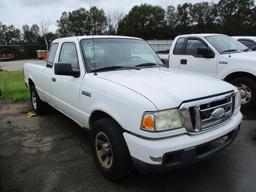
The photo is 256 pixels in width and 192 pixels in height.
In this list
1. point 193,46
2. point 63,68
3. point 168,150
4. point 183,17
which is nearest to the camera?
point 168,150

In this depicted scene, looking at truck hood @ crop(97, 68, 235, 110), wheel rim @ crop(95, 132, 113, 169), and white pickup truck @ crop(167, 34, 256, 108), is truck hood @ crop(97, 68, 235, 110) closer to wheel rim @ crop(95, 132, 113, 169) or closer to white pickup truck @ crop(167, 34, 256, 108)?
wheel rim @ crop(95, 132, 113, 169)

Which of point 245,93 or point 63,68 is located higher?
point 63,68

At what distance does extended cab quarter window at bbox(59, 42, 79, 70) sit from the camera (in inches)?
164

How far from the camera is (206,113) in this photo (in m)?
2.90

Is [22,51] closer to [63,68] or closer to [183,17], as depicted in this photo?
[183,17]

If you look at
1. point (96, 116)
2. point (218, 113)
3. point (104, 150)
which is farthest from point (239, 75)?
point (104, 150)

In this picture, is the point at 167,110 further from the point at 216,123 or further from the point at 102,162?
the point at 102,162

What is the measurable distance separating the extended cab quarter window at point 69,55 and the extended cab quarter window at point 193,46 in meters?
3.60

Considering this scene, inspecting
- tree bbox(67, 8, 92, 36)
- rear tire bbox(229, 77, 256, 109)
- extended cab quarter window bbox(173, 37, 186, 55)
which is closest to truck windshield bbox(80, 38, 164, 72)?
rear tire bbox(229, 77, 256, 109)

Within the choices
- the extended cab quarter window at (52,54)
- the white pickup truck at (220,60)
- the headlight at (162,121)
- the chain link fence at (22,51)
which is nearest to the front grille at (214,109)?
the headlight at (162,121)

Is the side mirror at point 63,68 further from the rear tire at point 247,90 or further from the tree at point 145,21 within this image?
the tree at point 145,21

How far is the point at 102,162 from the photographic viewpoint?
11.2ft

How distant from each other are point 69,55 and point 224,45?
4.18 metres

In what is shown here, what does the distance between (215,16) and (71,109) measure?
4959 cm
